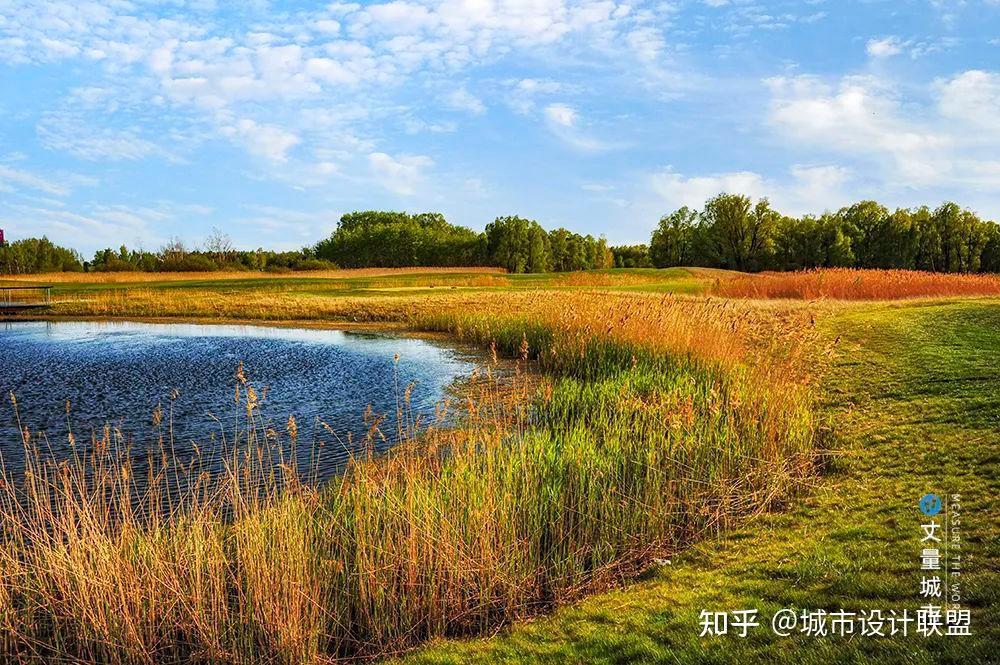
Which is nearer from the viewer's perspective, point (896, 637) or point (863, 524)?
point (896, 637)

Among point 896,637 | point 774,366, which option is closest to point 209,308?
point 774,366

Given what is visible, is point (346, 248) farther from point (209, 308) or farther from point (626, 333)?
point (626, 333)

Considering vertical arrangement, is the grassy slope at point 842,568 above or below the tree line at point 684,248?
below

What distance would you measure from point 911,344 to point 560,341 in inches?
258

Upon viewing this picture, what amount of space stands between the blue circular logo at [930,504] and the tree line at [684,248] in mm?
65622

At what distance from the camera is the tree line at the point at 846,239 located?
6531cm

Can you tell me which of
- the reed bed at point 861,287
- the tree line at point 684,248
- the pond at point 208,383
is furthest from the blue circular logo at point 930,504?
the tree line at point 684,248

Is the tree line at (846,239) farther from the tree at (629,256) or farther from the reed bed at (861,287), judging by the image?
the reed bed at (861,287)

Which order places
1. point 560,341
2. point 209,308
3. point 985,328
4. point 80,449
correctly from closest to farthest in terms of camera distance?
point 80,449
point 985,328
point 560,341
point 209,308

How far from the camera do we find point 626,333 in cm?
1252

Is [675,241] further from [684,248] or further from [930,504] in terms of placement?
[930,504]

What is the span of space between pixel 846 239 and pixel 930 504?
69.6 metres

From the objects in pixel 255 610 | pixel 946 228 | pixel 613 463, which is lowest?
pixel 255 610

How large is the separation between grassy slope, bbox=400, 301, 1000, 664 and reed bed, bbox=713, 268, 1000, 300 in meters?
17.0
